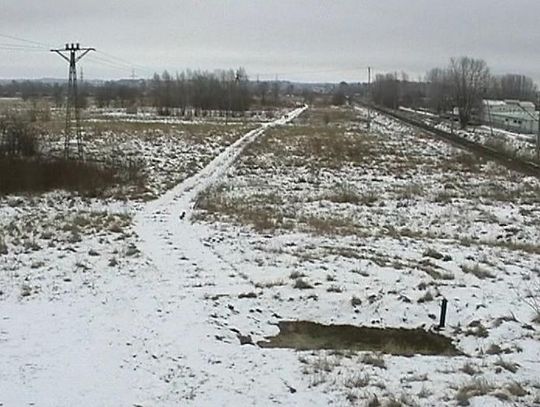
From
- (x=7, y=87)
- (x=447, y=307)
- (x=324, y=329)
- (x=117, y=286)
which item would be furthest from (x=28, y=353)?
(x=7, y=87)

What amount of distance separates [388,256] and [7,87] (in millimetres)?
167533

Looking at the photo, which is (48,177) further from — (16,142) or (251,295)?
(251,295)

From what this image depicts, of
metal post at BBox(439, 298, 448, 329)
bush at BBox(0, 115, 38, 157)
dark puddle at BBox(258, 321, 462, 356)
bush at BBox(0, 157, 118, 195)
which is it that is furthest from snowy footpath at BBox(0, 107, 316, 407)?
bush at BBox(0, 115, 38, 157)

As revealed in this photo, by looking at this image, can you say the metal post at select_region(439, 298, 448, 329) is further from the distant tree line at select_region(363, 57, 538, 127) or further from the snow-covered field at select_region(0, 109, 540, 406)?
the distant tree line at select_region(363, 57, 538, 127)

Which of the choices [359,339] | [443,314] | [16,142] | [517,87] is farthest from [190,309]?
[517,87]

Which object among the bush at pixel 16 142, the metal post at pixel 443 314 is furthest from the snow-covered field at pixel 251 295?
the bush at pixel 16 142

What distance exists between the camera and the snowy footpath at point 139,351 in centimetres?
663

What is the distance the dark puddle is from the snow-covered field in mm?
234

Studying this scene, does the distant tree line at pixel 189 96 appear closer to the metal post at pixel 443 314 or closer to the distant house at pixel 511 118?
the distant house at pixel 511 118

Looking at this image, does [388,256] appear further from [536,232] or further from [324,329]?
[536,232]

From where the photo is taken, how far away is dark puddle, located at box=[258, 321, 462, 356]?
27.4ft

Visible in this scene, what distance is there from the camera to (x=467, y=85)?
7675 centimetres

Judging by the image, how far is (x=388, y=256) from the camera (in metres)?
12.9

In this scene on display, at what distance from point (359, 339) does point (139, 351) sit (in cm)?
301
